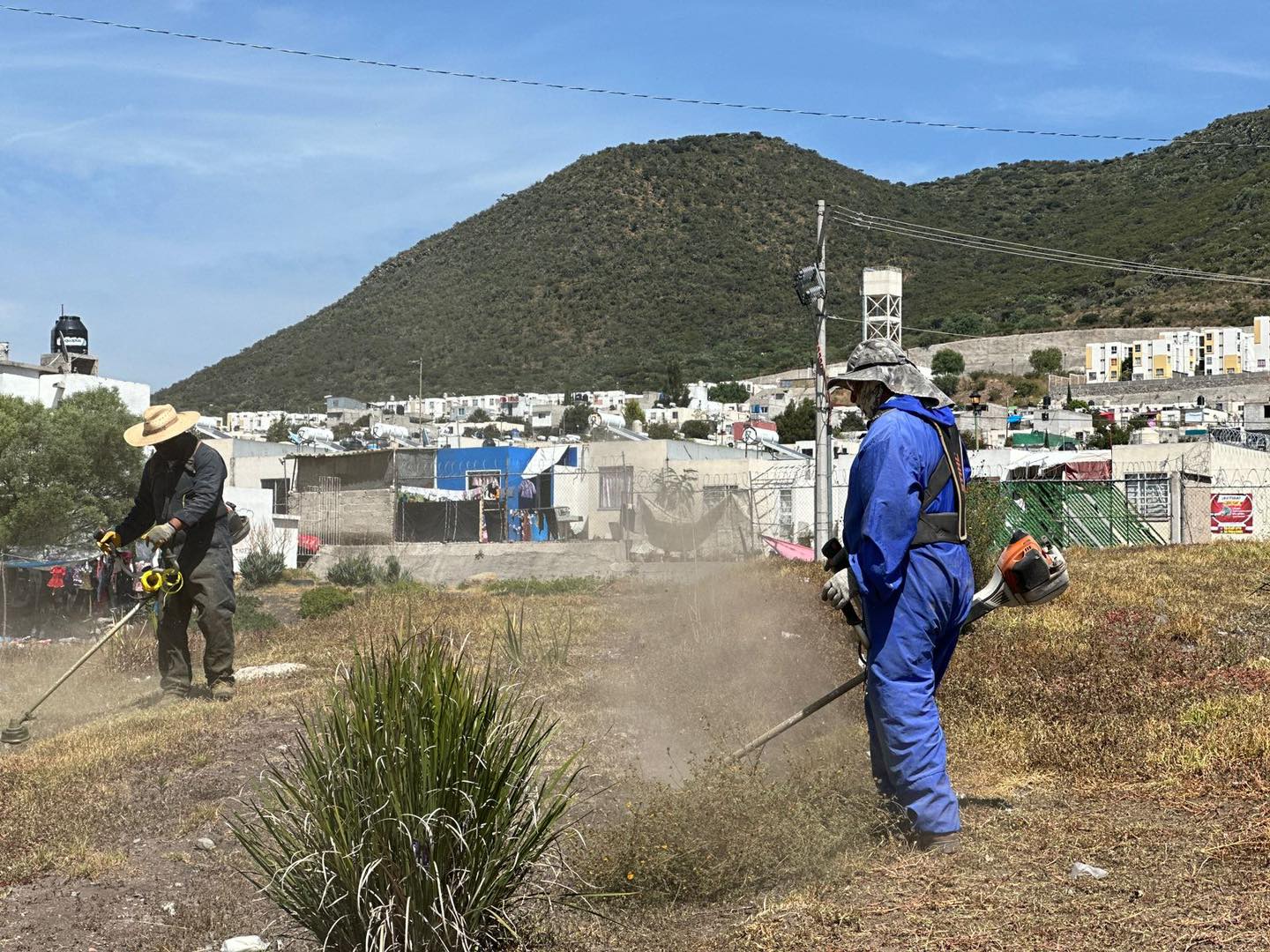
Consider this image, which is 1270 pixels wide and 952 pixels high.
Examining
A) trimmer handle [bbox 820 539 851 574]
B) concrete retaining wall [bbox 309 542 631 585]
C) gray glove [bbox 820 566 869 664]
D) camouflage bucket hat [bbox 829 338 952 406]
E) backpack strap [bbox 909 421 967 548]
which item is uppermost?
camouflage bucket hat [bbox 829 338 952 406]

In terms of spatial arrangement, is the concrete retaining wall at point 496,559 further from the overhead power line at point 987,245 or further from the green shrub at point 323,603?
the overhead power line at point 987,245

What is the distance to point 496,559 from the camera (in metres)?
29.0

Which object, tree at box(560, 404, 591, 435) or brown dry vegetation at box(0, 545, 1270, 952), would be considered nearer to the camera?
brown dry vegetation at box(0, 545, 1270, 952)

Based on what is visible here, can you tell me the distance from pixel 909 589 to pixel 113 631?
5.23m

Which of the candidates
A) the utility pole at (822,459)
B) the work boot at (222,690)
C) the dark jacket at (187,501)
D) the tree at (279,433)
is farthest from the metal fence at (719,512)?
the tree at (279,433)

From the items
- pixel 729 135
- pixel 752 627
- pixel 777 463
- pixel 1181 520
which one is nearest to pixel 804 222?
pixel 729 135

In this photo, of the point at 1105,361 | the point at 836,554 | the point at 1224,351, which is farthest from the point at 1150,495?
the point at 1105,361

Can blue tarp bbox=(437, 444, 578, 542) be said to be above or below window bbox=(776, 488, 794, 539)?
above

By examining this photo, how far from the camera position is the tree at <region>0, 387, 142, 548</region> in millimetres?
26219

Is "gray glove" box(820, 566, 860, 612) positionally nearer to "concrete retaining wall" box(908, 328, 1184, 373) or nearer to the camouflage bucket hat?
the camouflage bucket hat

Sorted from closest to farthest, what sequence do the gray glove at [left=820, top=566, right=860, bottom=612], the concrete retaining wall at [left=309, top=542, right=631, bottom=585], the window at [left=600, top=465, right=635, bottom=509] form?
the gray glove at [left=820, top=566, right=860, bottom=612], the concrete retaining wall at [left=309, top=542, right=631, bottom=585], the window at [left=600, top=465, right=635, bottom=509]

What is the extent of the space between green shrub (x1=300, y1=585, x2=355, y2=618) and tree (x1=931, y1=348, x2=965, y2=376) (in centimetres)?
8567

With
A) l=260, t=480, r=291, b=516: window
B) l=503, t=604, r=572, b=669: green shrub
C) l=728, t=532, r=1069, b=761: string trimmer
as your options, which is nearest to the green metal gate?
l=260, t=480, r=291, b=516: window

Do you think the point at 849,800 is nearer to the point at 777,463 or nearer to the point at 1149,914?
the point at 1149,914
